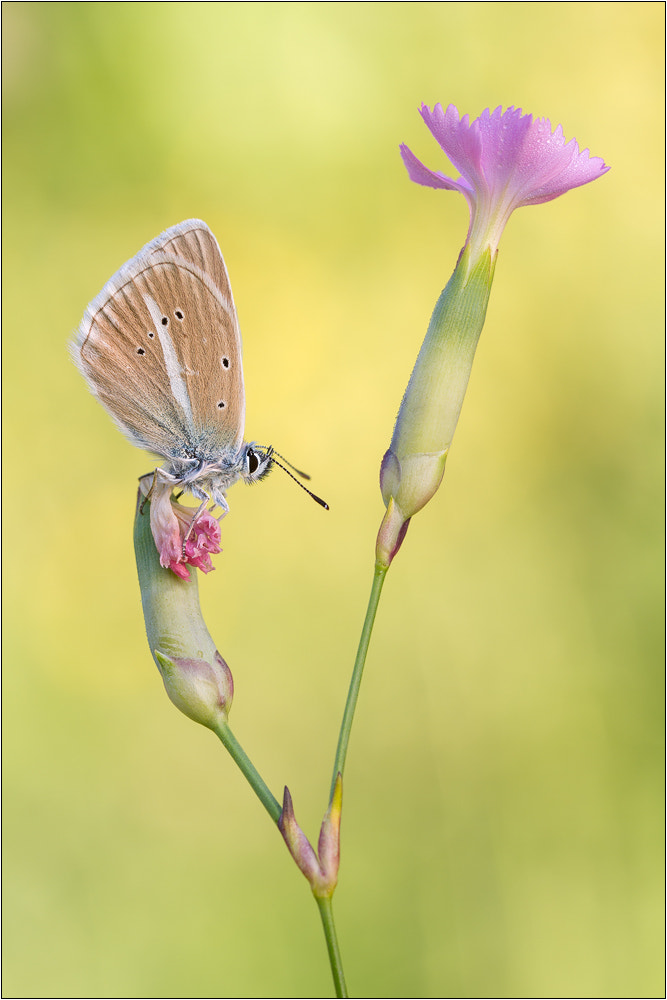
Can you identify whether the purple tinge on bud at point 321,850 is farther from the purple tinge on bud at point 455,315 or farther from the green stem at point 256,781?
the purple tinge on bud at point 455,315

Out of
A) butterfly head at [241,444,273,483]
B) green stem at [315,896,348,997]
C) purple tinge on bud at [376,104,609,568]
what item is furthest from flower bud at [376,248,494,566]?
green stem at [315,896,348,997]

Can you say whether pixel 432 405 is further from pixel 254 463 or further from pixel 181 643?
pixel 181 643

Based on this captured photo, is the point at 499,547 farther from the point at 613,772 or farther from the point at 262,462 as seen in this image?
the point at 262,462

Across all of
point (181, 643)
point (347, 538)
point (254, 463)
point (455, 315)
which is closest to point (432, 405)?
point (455, 315)

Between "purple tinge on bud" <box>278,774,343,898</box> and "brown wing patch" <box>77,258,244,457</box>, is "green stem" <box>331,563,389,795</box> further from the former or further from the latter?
"brown wing patch" <box>77,258,244,457</box>

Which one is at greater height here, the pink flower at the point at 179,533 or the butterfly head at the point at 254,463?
the butterfly head at the point at 254,463

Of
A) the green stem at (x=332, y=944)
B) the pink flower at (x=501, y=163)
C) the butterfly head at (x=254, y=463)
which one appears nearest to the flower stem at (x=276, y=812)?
the green stem at (x=332, y=944)

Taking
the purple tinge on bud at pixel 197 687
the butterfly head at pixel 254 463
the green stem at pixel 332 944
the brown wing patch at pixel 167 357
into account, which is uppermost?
the brown wing patch at pixel 167 357
